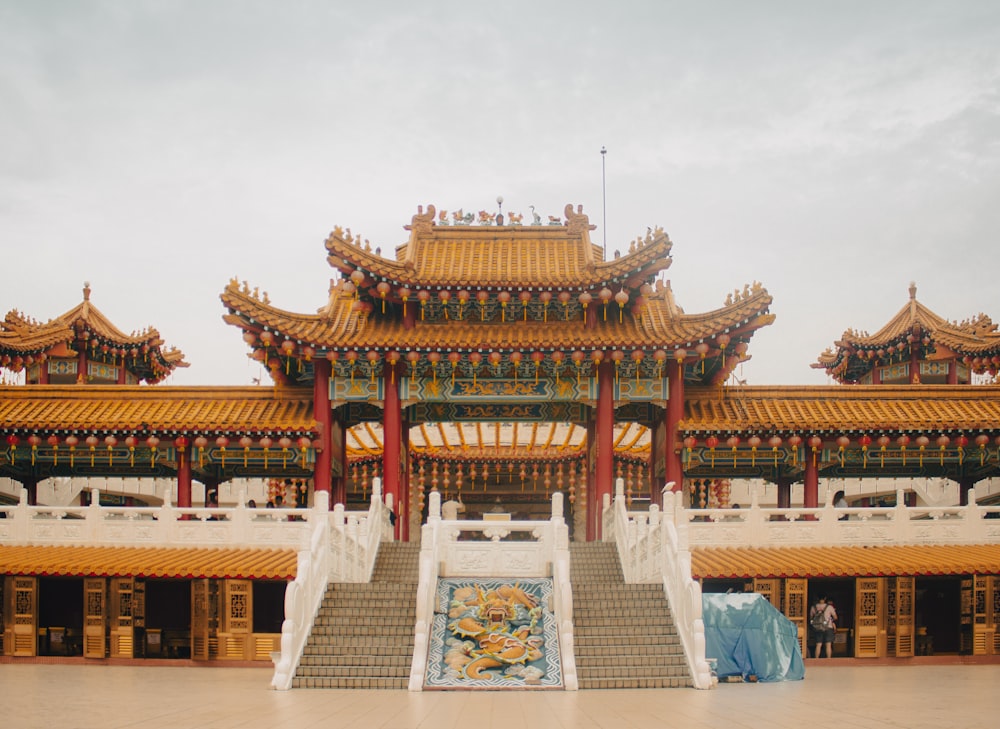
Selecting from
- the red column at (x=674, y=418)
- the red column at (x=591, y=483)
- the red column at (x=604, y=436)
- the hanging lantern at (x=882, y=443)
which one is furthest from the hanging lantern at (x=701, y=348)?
the hanging lantern at (x=882, y=443)

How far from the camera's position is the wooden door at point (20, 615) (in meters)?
20.5

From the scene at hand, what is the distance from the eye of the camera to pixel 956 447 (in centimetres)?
2586

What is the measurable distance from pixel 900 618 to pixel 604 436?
7.36 meters

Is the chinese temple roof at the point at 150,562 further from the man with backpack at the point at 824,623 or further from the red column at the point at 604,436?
the man with backpack at the point at 824,623

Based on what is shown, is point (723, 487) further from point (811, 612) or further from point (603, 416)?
point (811, 612)

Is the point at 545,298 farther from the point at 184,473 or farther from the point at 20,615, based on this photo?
the point at 20,615

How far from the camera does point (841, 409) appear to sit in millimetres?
25922

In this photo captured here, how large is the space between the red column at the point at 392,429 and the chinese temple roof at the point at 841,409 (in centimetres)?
626

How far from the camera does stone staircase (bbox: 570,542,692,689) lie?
16.4 metres

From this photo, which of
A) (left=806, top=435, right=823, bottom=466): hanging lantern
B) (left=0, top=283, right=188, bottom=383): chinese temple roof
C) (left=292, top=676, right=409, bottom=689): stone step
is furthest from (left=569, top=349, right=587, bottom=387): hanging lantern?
(left=0, top=283, right=188, bottom=383): chinese temple roof

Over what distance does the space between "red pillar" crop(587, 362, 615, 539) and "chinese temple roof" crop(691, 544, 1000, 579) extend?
373 cm

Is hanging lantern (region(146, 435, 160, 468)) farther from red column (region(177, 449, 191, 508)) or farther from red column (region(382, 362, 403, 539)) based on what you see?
red column (region(382, 362, 403, 539))

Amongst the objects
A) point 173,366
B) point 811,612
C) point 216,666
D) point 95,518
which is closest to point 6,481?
point 173,366

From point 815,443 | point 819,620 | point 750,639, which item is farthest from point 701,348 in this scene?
point 750,639
